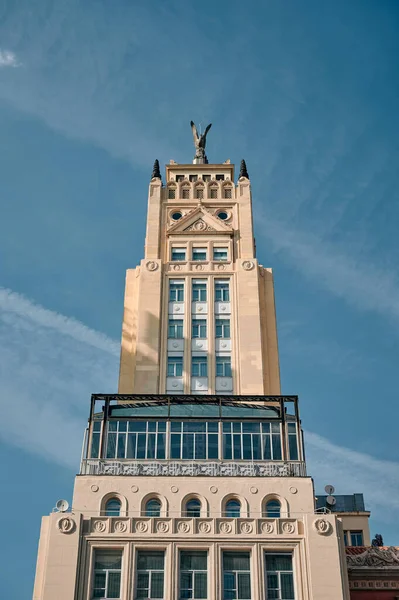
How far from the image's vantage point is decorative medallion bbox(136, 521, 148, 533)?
4528 cm

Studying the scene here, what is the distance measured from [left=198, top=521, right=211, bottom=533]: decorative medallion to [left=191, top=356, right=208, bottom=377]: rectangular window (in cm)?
1951

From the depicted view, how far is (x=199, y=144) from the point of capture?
277ft

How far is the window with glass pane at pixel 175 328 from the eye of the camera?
66125 millimetres

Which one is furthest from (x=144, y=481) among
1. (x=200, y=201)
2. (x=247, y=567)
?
(x=200, y=201)

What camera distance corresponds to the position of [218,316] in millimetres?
67188

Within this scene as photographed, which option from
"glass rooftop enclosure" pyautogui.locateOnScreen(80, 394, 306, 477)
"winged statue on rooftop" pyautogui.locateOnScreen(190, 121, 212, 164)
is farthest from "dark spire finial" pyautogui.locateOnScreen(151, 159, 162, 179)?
"glass rooftop enclosure" pyautogui.locateOnScreen(80, 394, 306, 477)

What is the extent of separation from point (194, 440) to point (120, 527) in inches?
317

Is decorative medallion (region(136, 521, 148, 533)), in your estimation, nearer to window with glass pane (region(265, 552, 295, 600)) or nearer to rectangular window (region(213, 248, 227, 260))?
window with glass pane (region(265, 552, 295, 600))

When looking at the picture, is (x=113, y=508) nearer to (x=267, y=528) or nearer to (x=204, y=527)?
(x=204, y=527)

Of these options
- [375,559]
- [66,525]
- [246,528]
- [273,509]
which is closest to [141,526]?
[66,525]

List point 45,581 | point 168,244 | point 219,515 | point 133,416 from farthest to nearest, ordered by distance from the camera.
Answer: point 168,244 < point 133,416 < point 219,515 < point 45,581

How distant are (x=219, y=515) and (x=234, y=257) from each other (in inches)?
1178

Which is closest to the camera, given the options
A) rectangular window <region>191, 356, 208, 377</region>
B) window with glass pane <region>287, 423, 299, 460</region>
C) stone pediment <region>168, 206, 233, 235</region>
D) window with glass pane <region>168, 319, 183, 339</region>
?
window with glass pane <region>287, 423, 299, 460</region>

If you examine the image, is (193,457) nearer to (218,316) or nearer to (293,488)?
(293,488)
